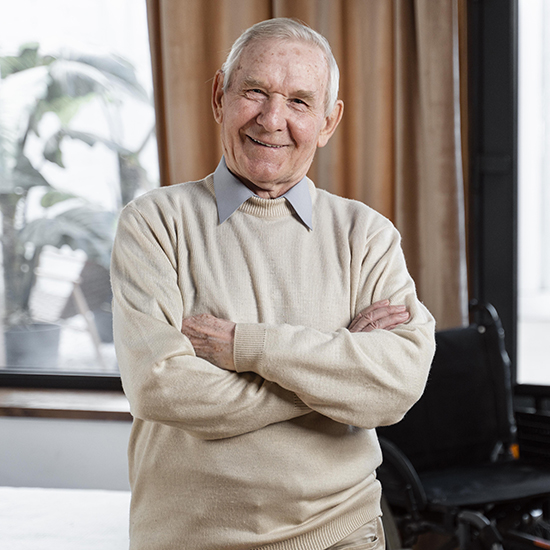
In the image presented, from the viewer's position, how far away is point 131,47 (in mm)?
2760

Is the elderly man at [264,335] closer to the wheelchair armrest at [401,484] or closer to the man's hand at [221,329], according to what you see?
the man's hand at [221,329]

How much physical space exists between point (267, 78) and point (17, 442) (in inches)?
87.5

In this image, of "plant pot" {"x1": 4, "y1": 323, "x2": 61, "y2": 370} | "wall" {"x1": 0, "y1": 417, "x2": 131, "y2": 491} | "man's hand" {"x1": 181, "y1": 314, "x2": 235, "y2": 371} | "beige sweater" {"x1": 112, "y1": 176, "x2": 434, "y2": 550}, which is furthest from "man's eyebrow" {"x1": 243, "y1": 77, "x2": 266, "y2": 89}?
"plant pot" {"x1": 4, "y1": 323, "x2": 61, "y2": 370}

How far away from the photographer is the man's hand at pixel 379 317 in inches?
45.8

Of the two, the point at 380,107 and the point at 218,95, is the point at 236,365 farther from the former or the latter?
the point at 380,107

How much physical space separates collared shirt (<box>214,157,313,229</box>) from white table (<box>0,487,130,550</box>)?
0.89 m

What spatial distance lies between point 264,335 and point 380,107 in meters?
1.58

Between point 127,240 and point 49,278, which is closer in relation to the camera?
point 127,240

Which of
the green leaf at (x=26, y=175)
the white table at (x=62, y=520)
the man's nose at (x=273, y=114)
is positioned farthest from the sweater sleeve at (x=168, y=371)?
the green leaf at (x=26, y=175)

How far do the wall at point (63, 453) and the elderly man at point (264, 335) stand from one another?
5.05 feet

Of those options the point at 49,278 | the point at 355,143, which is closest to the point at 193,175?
Result: the point at 355,143

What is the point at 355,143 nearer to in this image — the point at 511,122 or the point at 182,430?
the point at 511,122

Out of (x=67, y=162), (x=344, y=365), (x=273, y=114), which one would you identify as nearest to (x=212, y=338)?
(x=344, y=365)

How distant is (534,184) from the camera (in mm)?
2707
